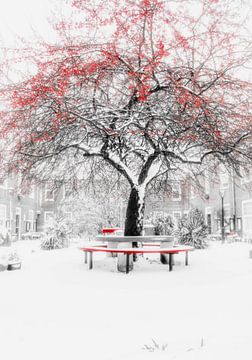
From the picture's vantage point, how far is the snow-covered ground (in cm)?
356

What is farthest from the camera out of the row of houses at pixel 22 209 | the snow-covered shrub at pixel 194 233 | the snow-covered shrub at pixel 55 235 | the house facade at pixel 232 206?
the row of houses at pixel 22 209

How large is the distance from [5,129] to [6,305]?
4596 mm

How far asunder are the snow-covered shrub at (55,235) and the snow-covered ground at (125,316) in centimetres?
884

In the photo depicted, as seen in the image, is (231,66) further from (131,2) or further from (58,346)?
(58,346)

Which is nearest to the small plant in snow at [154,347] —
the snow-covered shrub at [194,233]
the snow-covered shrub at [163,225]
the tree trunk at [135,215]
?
the tree trunk at [135,215]

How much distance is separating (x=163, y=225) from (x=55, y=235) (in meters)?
5.94

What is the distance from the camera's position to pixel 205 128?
884 cm

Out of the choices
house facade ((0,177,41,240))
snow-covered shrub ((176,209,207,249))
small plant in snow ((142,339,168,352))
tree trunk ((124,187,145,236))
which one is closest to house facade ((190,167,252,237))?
snow-covered shrub ((176,209,207,249))

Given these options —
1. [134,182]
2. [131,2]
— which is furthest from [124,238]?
[131,2]

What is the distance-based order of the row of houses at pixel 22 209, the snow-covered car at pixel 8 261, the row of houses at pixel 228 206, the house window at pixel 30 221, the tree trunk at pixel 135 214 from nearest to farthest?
the snow-covered car at pixel 8 261 → the tree trunk at pixel 135 214 → the row of houses at pixel 228 206 → the row of houses at pixel 22 209 → the house window at pixel 30 221

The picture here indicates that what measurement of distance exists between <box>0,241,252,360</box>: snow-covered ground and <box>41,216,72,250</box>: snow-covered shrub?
8.84 m

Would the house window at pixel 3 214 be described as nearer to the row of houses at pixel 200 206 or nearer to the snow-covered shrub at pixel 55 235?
the row of houses at pixel 200 206

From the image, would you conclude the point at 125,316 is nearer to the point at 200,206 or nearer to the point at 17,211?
the point at 17,211

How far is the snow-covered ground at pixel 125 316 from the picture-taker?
356 centimetres
